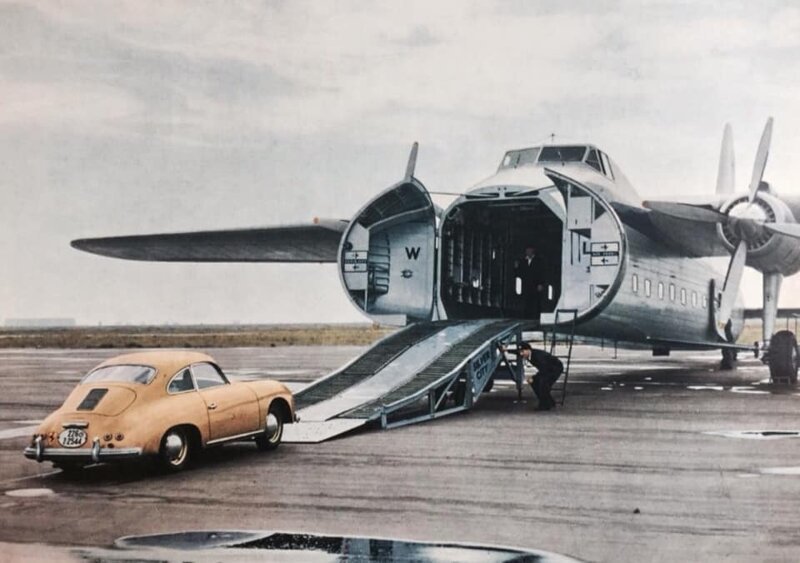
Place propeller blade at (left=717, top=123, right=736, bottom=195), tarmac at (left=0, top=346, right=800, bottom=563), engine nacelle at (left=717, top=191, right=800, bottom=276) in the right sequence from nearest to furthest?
tarmac at (left=0, top=346, right=800, bottom=563)
engine nacelle at (left=717, top=191, right=800, bottom=276)
propeller blade at (left=717, top=123, right=736, bottom=195)

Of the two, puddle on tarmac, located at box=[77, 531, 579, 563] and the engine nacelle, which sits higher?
the engine nacelle

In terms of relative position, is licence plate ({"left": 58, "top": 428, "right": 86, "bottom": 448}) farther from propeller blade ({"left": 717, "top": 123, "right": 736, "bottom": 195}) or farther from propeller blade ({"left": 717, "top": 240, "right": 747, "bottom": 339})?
propeller blade ({"left": 717, "top": 123, "right": 736, "bottom": 195})

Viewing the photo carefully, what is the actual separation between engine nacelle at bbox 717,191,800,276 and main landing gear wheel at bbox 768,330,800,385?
66.5 inches

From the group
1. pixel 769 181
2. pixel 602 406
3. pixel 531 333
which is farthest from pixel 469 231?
pixel 769 181

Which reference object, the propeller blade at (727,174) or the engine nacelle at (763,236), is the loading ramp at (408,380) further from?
the propeller blade at (727,174)

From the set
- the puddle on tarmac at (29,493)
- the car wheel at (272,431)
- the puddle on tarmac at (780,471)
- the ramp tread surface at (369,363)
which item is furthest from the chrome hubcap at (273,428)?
the puddle on tarmac at (780,471)

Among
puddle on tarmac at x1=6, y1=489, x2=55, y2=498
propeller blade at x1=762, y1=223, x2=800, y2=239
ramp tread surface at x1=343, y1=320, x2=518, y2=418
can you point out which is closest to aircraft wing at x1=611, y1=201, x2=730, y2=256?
propeller blade at x1=762, y1=223, x2=800, y2=239

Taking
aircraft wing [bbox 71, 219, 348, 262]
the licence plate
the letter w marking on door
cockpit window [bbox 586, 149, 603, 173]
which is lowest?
the licence plate

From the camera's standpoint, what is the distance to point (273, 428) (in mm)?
11539

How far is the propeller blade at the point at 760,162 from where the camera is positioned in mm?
19344

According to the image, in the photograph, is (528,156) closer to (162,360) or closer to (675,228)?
(675,228)

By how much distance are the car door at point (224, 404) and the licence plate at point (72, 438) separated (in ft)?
4.72

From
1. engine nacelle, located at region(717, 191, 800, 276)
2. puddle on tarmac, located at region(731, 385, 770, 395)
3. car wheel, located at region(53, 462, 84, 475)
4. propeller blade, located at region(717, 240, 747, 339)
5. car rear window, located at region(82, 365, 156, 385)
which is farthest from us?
propeller blade, located at region(717, 240, 747, 339)

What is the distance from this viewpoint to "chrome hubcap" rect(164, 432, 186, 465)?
982cm
